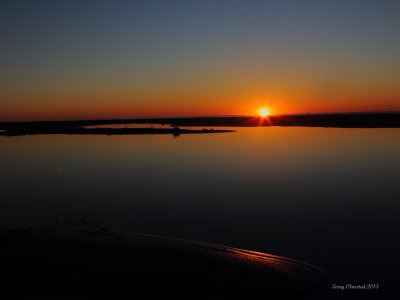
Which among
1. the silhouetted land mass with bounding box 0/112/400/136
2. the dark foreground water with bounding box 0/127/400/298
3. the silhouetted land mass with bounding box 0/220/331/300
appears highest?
the silhouetted land mass with bounding box 0/112/400/136

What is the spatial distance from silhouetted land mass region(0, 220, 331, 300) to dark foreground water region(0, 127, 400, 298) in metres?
1.06

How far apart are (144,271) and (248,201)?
9.23 m

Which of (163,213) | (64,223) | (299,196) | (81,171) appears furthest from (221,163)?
(64,223)

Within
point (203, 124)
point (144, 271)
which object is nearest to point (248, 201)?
point (144, 271)

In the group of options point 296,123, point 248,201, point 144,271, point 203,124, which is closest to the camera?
point 144,271

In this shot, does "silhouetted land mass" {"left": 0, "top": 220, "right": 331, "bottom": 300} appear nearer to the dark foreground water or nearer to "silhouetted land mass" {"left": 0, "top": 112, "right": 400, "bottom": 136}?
the dark foreground water

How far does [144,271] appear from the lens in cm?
959

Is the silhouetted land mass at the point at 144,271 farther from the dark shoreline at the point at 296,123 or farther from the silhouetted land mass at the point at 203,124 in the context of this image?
the dark shoreline at the point at 296,123

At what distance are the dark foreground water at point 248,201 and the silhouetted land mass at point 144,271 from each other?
1.06 metres

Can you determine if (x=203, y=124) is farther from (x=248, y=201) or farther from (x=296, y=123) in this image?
(x=248, y=201)

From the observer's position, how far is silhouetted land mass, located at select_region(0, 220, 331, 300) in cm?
859

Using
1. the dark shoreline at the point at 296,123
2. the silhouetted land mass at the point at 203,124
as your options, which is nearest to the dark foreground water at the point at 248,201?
the silhouetted land mass at the point at 203,124

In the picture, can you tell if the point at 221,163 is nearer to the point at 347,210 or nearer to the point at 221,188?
the point at 221,188

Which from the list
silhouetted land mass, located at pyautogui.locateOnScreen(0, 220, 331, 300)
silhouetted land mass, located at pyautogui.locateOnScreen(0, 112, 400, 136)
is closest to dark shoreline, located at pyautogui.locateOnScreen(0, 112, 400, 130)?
silhouetted land mass, located at pyautogui.locateOnScreen(0, 112, 400, 136)
